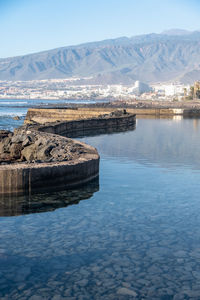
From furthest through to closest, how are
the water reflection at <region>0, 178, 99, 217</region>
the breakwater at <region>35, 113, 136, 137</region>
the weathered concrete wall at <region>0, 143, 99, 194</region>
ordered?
1. the breakwater at <region>35, 113, 136, 137</region>
2. the weathered concrete wall at <region>0, 143, 99, 194</region>
3. the water reflection at <region>0, 178, 99, 217</region>

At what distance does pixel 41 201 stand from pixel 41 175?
108 cm

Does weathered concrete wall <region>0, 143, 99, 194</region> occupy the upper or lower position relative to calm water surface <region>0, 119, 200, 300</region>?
upper

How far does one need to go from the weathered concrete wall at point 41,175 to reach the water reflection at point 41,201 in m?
0.26

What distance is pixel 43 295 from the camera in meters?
7.22

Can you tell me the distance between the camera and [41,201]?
1281 cm

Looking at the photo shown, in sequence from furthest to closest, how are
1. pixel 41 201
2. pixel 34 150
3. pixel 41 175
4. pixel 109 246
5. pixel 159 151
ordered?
pixel 159 151 < pixel 34 150 < pixel 41 175 < pixel 41 201 < pixel 109 246

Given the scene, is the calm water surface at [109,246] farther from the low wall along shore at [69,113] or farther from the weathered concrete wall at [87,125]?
the low wall along shore at [69,113]

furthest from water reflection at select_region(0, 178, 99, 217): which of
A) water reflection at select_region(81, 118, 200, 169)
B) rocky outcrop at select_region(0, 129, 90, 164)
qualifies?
water reflection at select_region(81, 118, 200, 169)

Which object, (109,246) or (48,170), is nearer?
(109,246)

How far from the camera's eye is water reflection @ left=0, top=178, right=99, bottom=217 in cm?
1197

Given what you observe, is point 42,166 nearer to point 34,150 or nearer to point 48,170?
point 48,170

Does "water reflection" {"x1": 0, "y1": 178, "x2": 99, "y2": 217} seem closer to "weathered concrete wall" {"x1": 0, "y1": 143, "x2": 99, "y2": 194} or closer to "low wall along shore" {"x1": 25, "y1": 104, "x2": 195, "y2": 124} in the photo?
"weathered concrete wall" {"x1": 0, "y1": 143, "x2": 99, "y2": 194}

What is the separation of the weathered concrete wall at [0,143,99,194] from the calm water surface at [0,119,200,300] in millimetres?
552

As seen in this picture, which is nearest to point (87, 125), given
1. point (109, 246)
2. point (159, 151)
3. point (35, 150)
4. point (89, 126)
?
point (89, 126)
